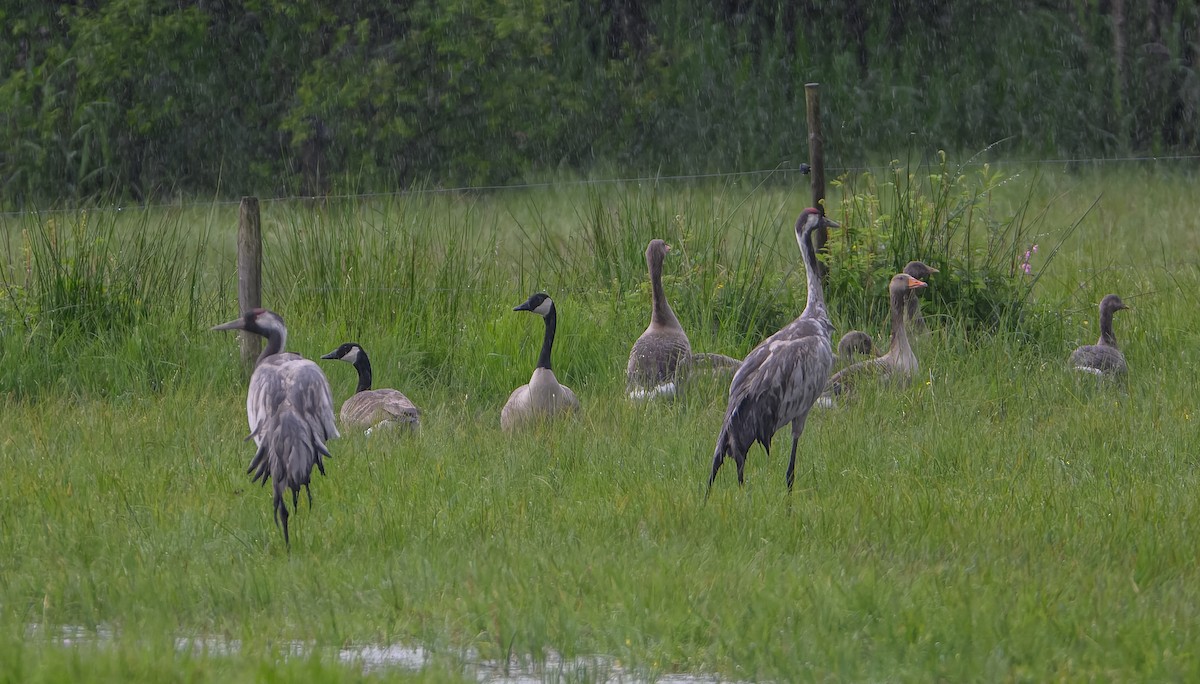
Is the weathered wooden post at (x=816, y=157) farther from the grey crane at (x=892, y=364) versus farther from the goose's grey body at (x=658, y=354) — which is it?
the goose's grey body at (x=658, y=354)

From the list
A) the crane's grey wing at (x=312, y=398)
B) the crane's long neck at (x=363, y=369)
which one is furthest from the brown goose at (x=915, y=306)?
the crane's grey wing at (x=312, y=398)

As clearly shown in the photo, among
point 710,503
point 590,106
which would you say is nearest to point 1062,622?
point 710,503

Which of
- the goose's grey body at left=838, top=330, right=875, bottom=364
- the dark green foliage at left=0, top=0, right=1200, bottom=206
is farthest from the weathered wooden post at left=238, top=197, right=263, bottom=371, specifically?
the dark green foliage at left=0, top=0, right=1200, bottom=206

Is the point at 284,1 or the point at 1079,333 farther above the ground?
the point at 284,1

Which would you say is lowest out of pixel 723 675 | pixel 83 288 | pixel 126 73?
pixel 723 675

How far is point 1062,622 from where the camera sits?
5117 millimetres

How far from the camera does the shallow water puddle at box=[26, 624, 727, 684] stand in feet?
16.0

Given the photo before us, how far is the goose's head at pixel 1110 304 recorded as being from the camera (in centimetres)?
1064

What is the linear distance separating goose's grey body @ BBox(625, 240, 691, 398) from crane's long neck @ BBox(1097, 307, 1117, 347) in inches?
117

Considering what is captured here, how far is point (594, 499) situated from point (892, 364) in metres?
3.41

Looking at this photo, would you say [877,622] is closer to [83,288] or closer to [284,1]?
[83,288]

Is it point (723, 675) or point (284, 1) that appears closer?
point (723, 675)

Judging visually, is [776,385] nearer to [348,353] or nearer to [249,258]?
[348,353]

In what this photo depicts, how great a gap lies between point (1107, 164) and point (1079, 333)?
539 inches
